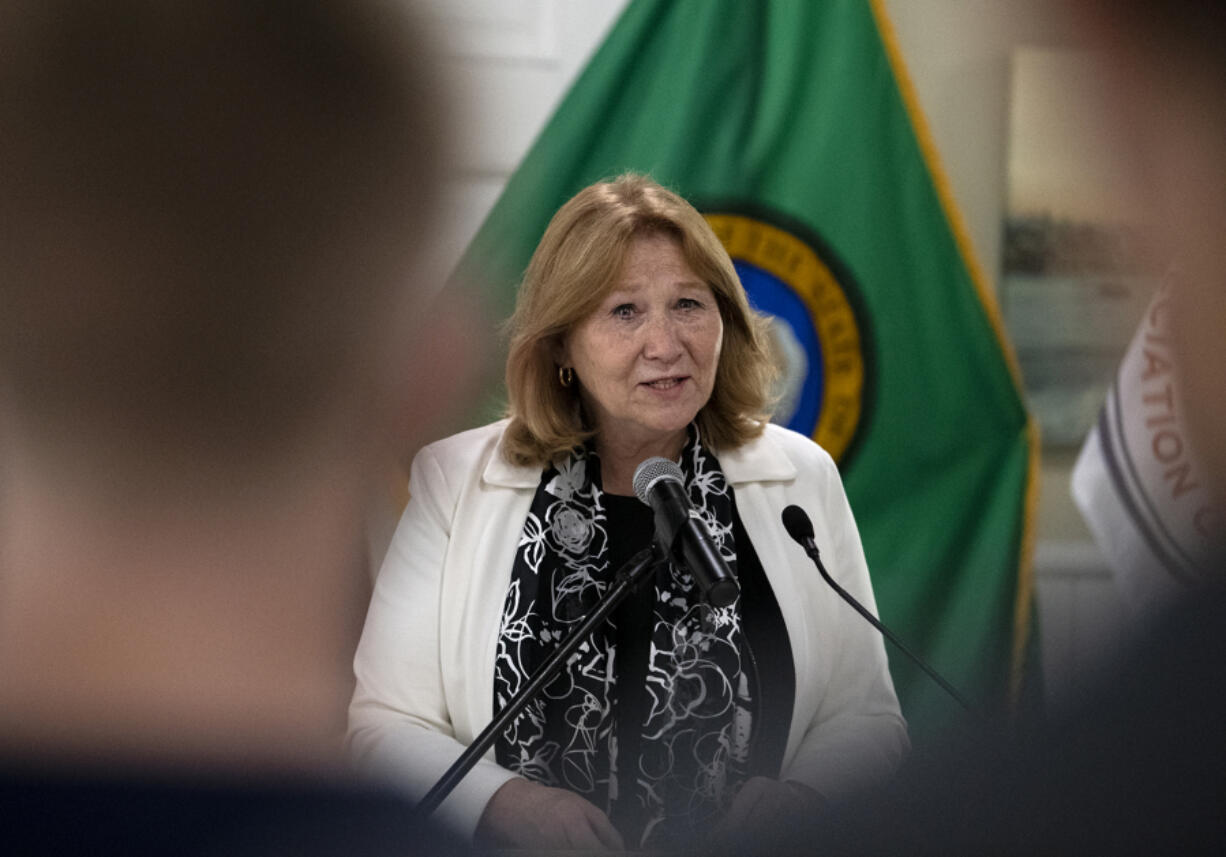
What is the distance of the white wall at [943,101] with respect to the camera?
0.22m

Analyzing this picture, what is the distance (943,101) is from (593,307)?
579 millimetres

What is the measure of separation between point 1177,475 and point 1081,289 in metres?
0.10

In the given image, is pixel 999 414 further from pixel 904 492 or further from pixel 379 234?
pixel 379 234

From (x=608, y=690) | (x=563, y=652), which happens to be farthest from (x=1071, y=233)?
(x=608, y=690)

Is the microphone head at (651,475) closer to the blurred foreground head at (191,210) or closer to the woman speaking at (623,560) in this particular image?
the woman speaking at (623,560)

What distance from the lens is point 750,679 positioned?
3.14ft

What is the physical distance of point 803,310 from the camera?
1.48 meters

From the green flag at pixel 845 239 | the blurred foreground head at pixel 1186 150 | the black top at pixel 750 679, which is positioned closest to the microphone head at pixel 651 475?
the black top at pixel 750 679

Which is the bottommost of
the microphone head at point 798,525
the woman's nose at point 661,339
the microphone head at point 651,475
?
the microphone head at point 798,525

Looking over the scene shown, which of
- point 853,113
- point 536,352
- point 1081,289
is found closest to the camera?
point 1081,289

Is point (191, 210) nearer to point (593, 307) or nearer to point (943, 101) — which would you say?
point (943, 101)

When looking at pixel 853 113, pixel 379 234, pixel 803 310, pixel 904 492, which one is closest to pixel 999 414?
pixel 904 492

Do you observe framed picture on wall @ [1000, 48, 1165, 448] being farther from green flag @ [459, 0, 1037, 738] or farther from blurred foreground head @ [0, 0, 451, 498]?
green flag @ [459, 0, 1037, 738]

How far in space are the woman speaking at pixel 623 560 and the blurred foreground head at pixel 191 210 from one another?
1.87ft
